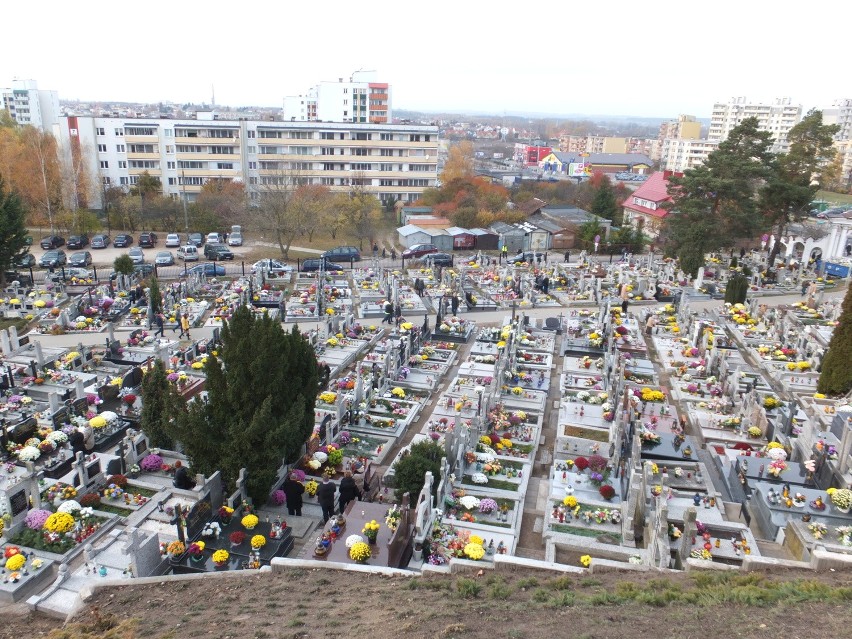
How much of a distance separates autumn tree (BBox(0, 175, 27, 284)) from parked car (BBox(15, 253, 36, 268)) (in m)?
0.24

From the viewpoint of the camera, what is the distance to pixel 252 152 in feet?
234

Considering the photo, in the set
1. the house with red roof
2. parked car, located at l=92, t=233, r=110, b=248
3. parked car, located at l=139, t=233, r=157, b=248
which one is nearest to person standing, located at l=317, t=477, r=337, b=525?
parked car, located at l=139, t=233, r=157, b=248

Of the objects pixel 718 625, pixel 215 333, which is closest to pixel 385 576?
pixel 718 625

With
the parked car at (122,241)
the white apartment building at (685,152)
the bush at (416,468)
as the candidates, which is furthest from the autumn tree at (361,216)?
the white apartment building at (685,152)

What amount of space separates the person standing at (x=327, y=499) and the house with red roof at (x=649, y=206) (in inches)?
1940

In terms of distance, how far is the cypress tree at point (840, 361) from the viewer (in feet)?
76.9

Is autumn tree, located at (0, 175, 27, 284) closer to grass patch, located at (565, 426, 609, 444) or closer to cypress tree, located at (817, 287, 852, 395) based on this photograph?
grass patch, located at (565, 426, 609, 444)

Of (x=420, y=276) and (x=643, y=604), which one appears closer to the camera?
(x=643, y=604)

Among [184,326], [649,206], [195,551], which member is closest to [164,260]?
[184,326]

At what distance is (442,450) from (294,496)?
13.3ft

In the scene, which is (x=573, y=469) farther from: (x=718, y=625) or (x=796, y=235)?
(x=796, y=235)

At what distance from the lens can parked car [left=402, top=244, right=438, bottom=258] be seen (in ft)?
164

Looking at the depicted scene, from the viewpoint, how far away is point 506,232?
180 feet

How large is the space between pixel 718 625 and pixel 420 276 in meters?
35.1
